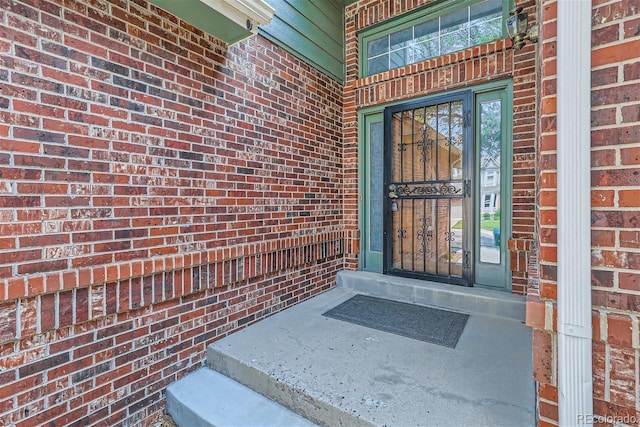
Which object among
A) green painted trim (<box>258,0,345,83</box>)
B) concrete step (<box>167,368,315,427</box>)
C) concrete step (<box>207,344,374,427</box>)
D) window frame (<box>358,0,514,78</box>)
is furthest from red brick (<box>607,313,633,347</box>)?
green painted trim (<box>258,0,345,83</box>)

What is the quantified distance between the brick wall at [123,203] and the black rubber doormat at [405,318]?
0.78 metres

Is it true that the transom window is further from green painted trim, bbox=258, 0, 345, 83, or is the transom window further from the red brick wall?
green painted trim, bbox=258, 0, 345, 83

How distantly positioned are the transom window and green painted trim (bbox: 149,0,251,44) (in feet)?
6.57

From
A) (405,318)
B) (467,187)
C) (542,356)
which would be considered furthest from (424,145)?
(542,356)

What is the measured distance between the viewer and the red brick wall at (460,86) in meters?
2.71

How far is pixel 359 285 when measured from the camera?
3.46 meters

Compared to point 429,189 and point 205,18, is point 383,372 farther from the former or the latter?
point 205,18

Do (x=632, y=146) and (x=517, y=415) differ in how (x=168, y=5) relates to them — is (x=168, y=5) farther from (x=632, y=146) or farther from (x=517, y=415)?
(x=517, y=415)

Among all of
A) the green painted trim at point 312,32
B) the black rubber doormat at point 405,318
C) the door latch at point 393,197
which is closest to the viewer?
the black rubber doormat at point 405,318

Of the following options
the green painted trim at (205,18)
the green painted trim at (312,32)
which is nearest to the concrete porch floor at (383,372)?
the green painted trim at (205,18)

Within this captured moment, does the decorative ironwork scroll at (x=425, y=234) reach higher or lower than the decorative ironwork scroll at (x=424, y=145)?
lower

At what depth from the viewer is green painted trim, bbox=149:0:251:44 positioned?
183cm

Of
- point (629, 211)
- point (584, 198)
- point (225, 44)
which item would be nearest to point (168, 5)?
point (225, 44)

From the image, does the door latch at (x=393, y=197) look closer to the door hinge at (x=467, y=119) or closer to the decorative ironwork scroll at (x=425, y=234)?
the decorative ironwork scroll at (x=425, y=234)
